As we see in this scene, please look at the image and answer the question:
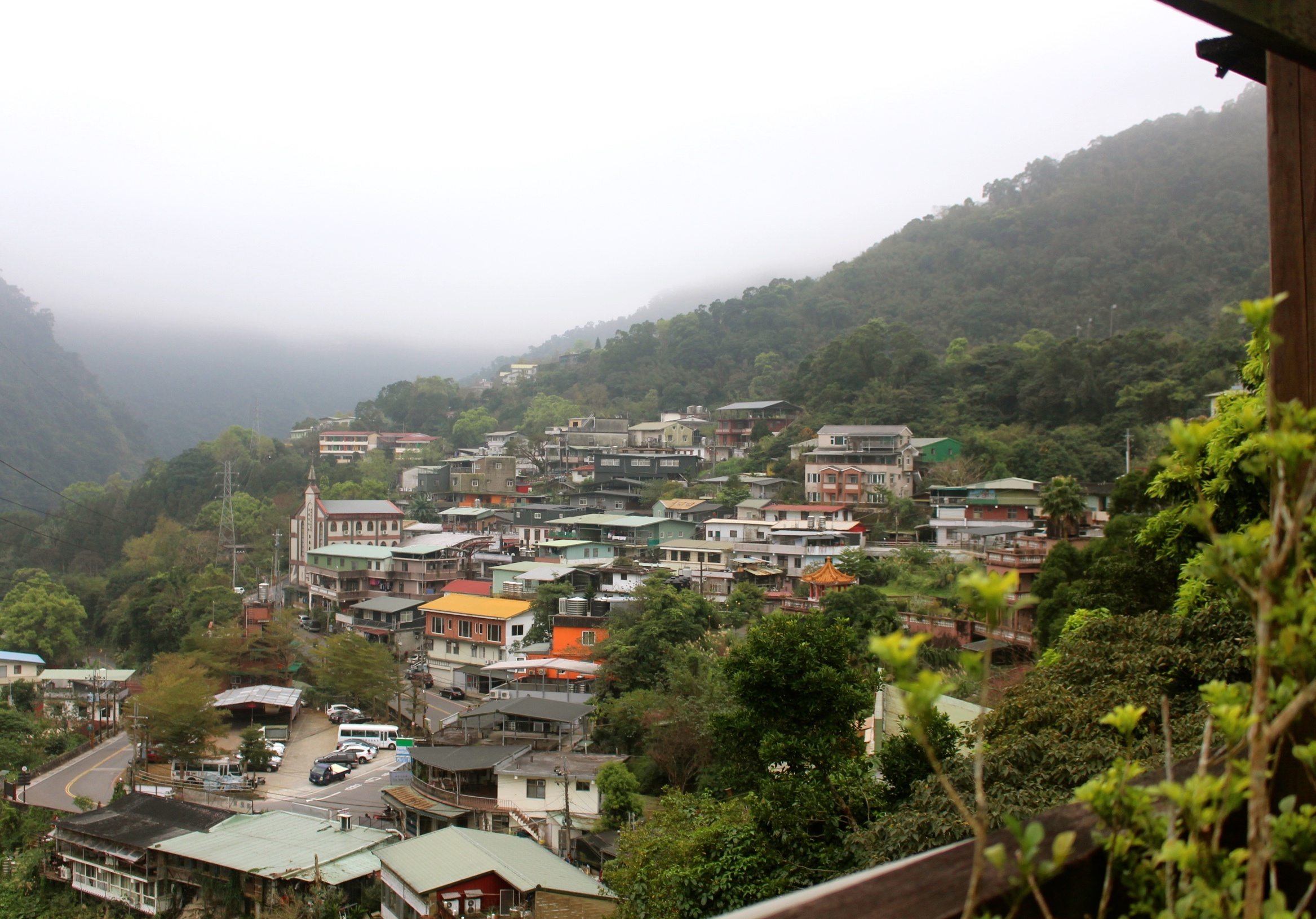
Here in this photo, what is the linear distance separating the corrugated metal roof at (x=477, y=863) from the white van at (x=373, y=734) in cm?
551

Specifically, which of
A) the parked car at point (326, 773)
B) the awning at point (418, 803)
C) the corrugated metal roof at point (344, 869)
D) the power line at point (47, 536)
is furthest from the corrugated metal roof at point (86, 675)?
the power line at point (47, 536)

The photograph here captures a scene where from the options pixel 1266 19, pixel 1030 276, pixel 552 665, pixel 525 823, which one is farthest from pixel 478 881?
pixel 1030 276

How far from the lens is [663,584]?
15.0 metres

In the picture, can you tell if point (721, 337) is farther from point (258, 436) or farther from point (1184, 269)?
point (258, 436)

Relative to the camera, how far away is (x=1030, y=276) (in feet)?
120

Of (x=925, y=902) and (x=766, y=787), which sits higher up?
(x=925, y=902)

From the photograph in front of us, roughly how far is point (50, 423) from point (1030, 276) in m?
56.5

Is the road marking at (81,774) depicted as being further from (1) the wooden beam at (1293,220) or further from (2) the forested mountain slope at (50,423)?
(2) the forested mountain slope at (50,423)

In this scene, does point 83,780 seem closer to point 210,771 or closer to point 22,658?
point 210,771

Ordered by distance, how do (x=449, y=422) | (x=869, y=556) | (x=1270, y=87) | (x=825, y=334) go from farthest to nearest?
(x=449, y=422)
(x=825, y=334)
(x=869, y=556)
(x=1270, y=87)

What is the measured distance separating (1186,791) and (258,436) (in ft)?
142

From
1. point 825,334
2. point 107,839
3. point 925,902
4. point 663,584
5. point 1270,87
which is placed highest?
point 825,334

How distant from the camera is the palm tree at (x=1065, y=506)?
1416 cm

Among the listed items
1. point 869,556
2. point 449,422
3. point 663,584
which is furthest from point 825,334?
point 663,584
